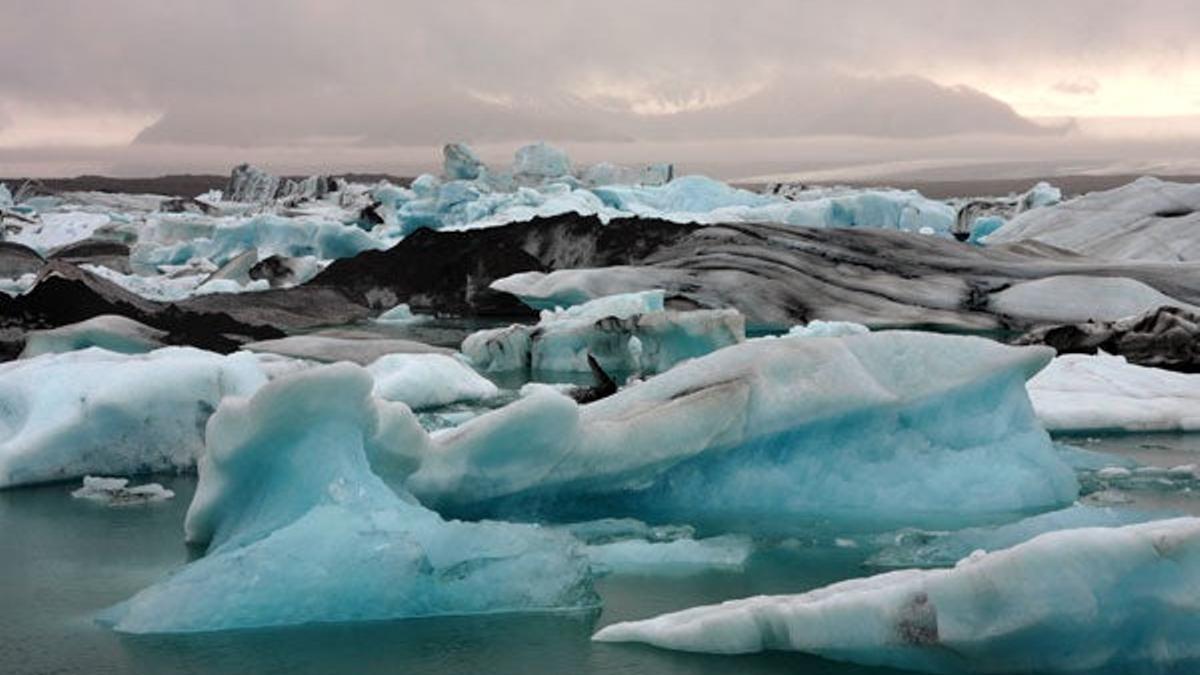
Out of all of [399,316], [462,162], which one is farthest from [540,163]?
[399,316]

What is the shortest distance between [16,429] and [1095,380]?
6.94 metres

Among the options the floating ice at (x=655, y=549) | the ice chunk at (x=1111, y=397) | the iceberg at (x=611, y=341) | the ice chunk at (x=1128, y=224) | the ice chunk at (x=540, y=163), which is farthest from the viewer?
the ice chunk at (x=540, y=163)

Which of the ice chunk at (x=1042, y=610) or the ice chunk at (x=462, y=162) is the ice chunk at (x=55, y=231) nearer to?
the ice chunk at (x=462, y=162)

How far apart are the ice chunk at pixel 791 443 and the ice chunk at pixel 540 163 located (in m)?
28.5

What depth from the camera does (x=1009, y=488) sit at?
6.80m

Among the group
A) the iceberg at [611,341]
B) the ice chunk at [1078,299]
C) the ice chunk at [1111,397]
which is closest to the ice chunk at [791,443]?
the ice chunk at [1111,397]

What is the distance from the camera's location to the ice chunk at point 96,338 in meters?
11.8

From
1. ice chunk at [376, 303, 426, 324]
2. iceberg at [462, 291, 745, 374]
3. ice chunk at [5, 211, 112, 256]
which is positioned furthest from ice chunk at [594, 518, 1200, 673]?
ice chunk at [5, 211, 112, 256]

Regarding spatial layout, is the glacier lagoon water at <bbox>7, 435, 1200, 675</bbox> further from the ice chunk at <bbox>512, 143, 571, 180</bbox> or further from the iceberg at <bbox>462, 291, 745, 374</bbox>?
the ice chunk at <bbox>512, 143, 571, 180</bbox>

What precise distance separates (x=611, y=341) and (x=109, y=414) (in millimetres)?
6113

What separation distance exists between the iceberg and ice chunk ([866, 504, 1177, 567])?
682 centimetres

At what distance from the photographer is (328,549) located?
498 centimetres

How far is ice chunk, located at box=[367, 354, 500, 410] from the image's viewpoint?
10.6 m

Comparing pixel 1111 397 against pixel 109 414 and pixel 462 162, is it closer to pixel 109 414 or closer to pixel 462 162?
pixel 109 414
